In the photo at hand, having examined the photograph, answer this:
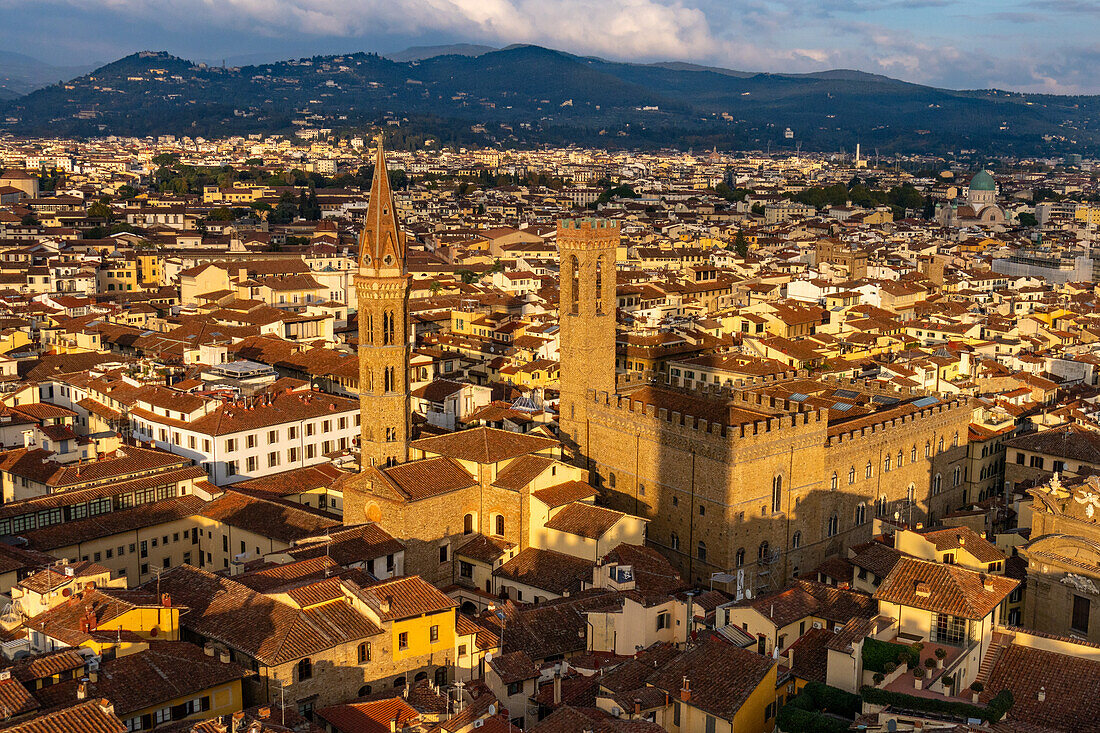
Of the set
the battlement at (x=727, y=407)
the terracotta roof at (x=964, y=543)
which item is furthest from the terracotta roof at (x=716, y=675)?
the battlement at (x=727, y=407)

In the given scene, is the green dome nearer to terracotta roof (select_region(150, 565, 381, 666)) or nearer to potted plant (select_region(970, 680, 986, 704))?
potted plant (select_region(970, 680, 986, 704))

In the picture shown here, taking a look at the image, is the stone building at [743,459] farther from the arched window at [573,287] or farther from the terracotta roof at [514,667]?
the terracotta roof at [514,667]

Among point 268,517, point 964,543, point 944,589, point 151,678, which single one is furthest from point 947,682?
point 268,517

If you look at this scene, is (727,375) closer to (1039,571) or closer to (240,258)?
(1039,571)

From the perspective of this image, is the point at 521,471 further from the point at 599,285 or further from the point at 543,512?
the point at 599,285

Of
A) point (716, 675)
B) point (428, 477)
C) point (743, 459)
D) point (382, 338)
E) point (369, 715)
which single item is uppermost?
point (382, 338)

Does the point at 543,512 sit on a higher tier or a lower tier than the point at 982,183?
lower

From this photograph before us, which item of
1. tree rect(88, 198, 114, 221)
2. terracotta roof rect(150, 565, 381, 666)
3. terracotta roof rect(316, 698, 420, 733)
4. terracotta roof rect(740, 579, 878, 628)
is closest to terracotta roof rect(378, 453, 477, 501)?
terracotta roof rect(150, 565, 381, 666)
